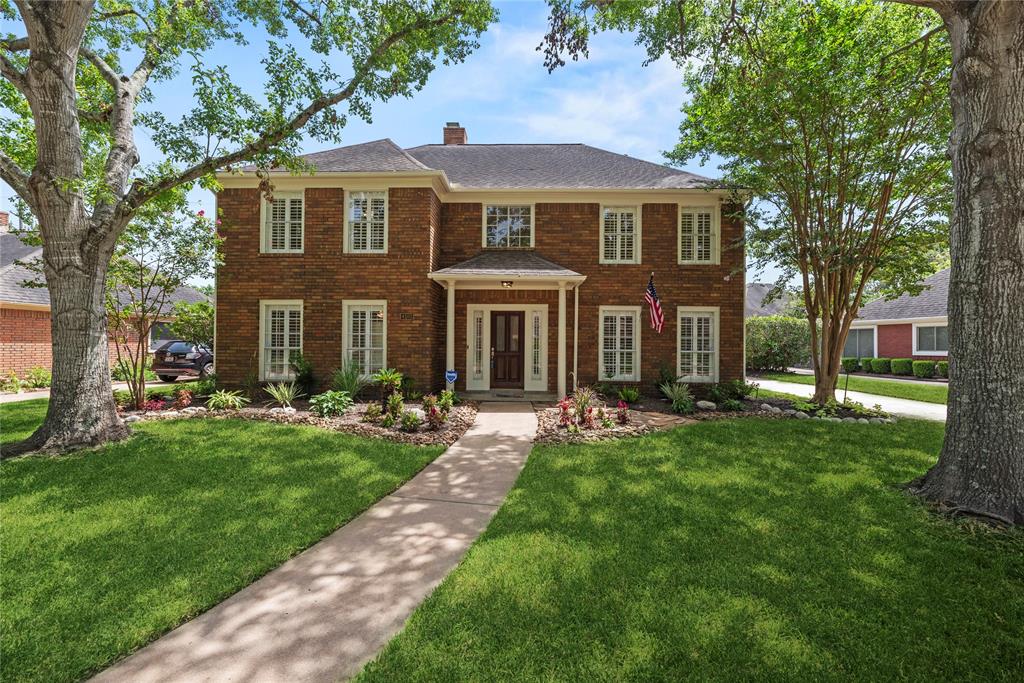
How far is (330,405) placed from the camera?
27.8ft

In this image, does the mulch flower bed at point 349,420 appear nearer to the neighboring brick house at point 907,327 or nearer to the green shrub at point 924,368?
the green shrub at point 924,368

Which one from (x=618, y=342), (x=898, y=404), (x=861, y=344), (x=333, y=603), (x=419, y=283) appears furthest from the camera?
(x=861, y=344)

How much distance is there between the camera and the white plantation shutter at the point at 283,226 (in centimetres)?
1098

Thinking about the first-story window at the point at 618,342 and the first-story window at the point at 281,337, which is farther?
the first-story window at the point at 618,342

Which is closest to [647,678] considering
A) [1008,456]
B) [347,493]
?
[347,493]

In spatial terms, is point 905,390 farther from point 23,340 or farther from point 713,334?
point 23,340

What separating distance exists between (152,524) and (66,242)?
4.99 m

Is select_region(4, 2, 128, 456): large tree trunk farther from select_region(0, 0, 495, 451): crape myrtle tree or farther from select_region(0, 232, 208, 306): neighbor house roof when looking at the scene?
select_region(0, 232, 208, 306): neighbor house roof

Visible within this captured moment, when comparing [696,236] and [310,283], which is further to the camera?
[696,236]

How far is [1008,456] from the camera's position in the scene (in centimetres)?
395

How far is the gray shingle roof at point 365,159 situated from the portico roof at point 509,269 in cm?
252

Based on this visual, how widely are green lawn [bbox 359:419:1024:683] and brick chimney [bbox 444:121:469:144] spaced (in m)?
14.2

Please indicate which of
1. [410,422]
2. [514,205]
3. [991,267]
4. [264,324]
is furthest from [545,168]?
[991,267]

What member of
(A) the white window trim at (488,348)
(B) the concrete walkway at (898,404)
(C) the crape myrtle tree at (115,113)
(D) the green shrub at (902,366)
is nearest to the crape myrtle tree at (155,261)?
(C) the crape myrtle tree at (115,113)
